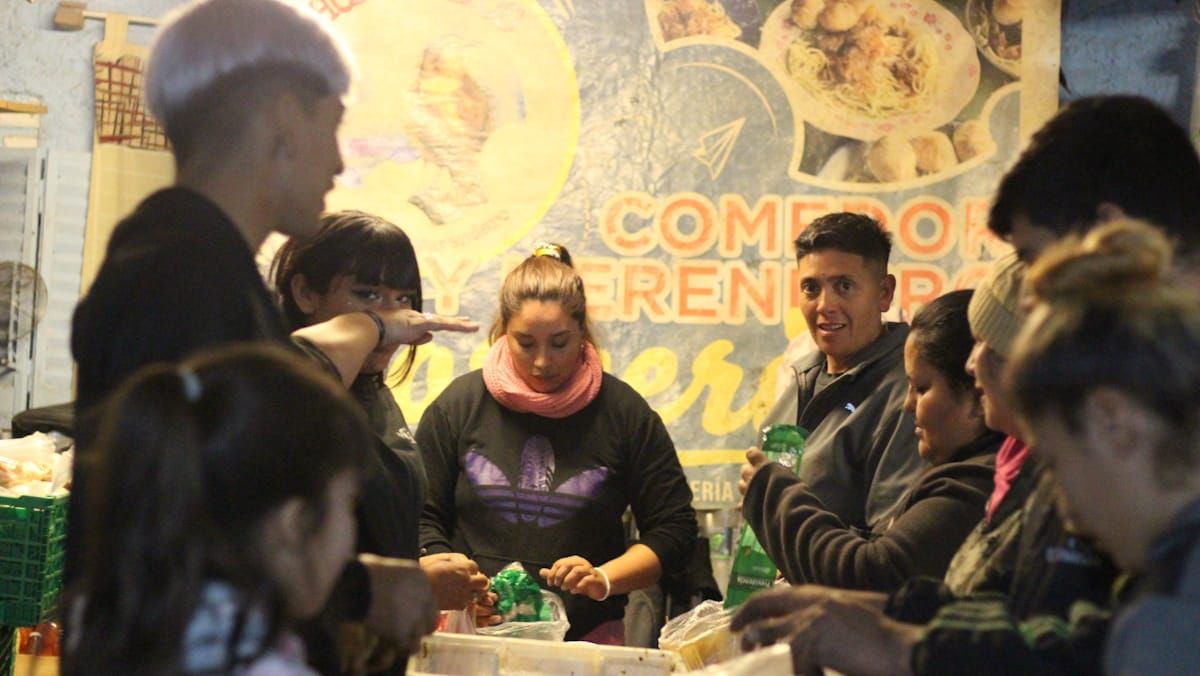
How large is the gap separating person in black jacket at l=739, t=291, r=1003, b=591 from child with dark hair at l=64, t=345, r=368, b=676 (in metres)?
1.22

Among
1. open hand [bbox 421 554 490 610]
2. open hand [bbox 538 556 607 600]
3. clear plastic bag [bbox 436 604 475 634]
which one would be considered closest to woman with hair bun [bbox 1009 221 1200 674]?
open hand [bbox 421 554 490 610]

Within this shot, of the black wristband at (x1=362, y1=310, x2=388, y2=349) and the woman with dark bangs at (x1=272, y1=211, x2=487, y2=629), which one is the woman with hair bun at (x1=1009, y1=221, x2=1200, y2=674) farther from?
the woman with dark bangs at (x1=272, y1=211, x2=487, y2=629)

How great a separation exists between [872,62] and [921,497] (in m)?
2.90

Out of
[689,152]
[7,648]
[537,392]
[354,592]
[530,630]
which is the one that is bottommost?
[7,648]

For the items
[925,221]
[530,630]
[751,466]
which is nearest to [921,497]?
[751,466]

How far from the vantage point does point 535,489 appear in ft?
11.9

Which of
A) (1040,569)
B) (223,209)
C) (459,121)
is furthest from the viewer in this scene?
(459,121)

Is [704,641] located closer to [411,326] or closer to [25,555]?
[411,326]

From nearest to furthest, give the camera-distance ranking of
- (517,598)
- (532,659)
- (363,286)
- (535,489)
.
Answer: (363,286)
(532,659)
(517,598)
(535,489)

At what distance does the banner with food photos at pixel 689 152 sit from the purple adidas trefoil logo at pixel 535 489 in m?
1.30

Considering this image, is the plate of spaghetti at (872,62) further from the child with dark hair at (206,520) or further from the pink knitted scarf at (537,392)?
the child with dark hair at (206,520)

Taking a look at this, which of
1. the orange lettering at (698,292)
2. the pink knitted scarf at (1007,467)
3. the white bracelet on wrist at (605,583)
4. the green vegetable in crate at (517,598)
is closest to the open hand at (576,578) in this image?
the white bracelet on wrist at (605,583)

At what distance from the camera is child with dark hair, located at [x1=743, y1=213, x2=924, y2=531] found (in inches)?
114

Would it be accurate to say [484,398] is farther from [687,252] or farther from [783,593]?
[783,593]
